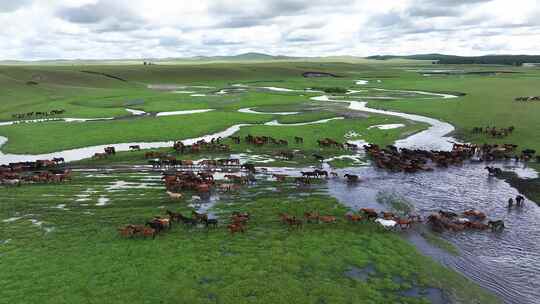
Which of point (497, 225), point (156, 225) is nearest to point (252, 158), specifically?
point (156, 225)

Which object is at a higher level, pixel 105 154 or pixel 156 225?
pixel 105 154

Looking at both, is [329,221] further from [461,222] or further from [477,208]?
[477,208]

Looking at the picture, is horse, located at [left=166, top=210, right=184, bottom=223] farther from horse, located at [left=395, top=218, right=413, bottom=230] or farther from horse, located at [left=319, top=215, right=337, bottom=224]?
horse, located at [left=395, top=218, right=413, bottom=230]

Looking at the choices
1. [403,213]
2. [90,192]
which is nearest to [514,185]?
[403,213]

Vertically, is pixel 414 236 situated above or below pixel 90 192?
below

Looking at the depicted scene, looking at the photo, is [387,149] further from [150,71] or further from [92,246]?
[150,71]

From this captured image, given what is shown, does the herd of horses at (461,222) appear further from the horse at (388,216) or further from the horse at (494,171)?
the horse at (494,171)
